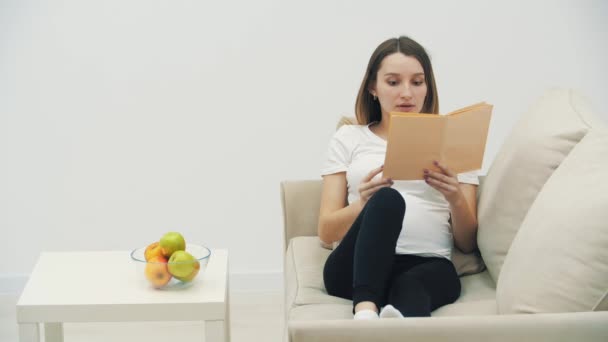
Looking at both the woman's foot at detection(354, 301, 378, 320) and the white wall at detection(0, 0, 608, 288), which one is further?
the white wall at detection(0, 0, 608, 288)

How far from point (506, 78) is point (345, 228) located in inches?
58.4

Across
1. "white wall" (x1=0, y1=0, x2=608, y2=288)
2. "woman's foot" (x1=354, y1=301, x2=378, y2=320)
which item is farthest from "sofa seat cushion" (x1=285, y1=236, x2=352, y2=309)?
"white wall" (x1=0, y1=0, x2=608, y2=288)

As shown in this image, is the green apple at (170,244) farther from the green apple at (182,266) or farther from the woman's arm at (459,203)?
the woman's arm at (459,203)

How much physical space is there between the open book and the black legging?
0.31 feet

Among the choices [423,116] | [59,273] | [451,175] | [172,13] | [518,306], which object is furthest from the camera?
[172,13]

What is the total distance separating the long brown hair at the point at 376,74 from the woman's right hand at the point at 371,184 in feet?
1.29

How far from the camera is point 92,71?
316cm

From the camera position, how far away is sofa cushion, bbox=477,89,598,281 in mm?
1802

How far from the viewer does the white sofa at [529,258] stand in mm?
1267

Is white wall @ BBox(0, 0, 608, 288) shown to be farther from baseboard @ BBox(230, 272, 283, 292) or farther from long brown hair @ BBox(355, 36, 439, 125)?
long brown hair @ BBox(355, 36, 439, 125)

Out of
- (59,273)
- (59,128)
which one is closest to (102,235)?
(59,128)

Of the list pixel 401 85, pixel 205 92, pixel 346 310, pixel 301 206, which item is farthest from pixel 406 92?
pixel 205 92

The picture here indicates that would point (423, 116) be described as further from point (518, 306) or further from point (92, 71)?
point (92, 71)

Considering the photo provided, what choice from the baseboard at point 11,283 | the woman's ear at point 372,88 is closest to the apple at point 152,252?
the woman's ear at point 372,88
